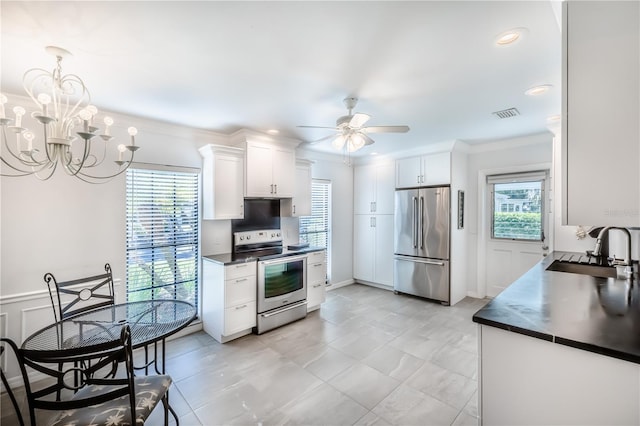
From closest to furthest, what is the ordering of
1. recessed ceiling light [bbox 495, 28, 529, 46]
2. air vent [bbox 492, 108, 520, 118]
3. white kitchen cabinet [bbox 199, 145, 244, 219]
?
recessed ceiling light [bbox 495, 28, 529, 46] < air vent [bbox 492, 108, 520, 118] < white kitchen cabinet [bbox 199, 145, 244, 219]

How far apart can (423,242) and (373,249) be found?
3.56 ft

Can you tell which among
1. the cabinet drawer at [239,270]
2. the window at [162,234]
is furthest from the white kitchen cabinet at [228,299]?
the window at [162,234]

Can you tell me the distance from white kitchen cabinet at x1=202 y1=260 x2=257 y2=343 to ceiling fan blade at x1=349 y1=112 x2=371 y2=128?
2.06m

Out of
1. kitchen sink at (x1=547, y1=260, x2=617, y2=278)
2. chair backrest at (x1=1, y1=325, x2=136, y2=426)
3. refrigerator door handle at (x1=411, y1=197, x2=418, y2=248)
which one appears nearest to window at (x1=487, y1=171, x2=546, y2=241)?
refrigerator door handle at (x1=411, y1=197, x2=418, y2=248)

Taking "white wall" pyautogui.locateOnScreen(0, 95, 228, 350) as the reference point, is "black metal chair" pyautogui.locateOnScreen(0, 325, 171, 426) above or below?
below

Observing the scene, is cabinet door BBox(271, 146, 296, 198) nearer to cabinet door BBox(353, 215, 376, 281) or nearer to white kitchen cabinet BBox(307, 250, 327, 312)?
white kitchen cabinet BBox(307, 250, 327, 312)

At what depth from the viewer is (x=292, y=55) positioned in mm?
1880

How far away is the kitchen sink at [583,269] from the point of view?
Result: 7.89ft

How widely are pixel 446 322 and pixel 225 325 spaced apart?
2.83 meters

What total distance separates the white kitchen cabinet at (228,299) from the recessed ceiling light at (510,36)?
3107mm

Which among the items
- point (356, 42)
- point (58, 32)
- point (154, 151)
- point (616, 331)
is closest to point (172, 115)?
point (154, 151)

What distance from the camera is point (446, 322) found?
12.3ft

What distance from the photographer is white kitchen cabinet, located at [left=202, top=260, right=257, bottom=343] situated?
323 centimetres

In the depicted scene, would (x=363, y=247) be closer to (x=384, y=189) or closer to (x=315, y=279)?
(x=384, y=189)
